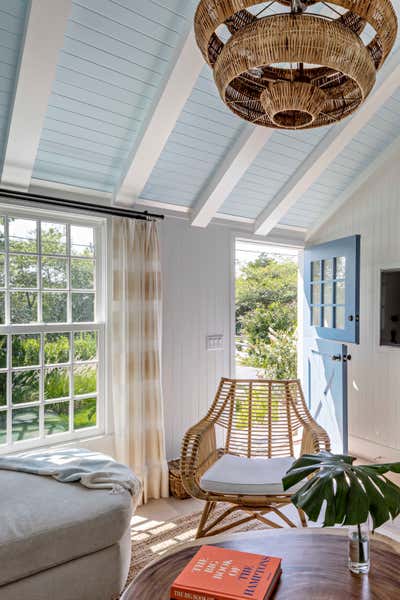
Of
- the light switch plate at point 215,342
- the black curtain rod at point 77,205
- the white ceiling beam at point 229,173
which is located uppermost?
the white ceiling beam at point 229,173

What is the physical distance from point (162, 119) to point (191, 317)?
1.55 meters

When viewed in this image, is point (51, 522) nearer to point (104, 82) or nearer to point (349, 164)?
point (104, 82)

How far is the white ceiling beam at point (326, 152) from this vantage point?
8.38 feet

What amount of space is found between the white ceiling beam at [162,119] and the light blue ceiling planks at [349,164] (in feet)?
5.25

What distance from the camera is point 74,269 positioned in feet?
9.50

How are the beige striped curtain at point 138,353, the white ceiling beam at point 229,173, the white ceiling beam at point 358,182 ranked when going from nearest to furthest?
the white ceiling beam at point 229,173 < the beige striped curtain at point 138,353 < the white ceiling beam at point 358,182

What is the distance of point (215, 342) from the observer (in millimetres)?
3525

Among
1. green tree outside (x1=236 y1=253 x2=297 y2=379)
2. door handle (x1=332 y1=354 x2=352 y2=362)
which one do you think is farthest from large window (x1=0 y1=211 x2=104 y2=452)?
green tree outside (x1=236 y1=253 x2=297 y2=379)

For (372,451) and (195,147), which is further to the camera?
(372,451)

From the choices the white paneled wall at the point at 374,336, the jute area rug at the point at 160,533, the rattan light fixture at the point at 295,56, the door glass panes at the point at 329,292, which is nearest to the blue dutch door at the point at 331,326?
the door glass panes at the point at 329,292

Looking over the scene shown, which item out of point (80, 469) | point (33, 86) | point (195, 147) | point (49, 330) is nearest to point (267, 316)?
point (195, 147)

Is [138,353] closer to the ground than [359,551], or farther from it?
farther from it

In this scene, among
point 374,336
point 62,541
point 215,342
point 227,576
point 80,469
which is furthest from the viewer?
point 374,336

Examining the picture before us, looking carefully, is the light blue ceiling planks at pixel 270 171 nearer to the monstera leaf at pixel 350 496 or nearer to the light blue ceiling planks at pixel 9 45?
the light blue ceiling planks at pixel 9 45
